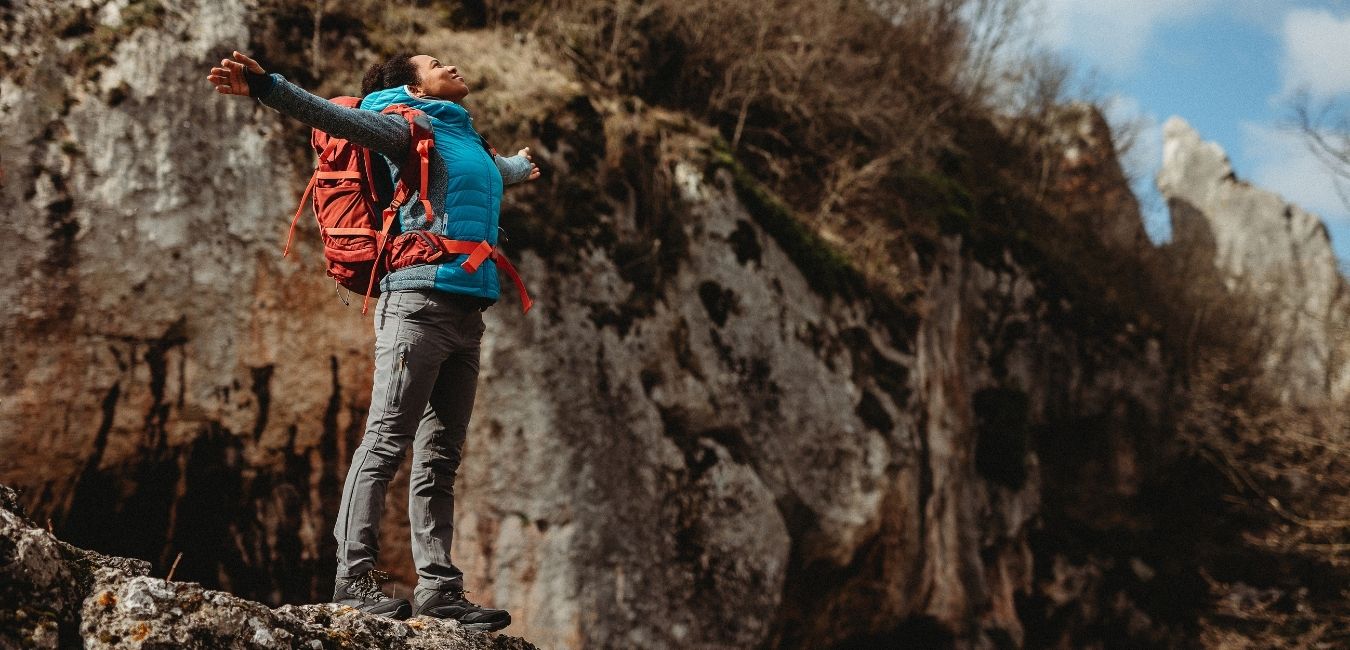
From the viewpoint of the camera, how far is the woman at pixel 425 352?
3.61 m

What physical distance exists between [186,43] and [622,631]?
4650 mm

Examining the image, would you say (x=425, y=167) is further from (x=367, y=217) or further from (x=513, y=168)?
(x=513, y=168)

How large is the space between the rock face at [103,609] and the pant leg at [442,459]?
81 cm

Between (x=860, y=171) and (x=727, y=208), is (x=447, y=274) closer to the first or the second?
A: (x=727, y=208)

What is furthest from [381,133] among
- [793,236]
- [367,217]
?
[793,236]

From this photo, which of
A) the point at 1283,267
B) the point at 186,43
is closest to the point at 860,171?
the point at 186,43

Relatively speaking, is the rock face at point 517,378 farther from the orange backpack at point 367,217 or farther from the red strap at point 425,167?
the red strap at point 425,167

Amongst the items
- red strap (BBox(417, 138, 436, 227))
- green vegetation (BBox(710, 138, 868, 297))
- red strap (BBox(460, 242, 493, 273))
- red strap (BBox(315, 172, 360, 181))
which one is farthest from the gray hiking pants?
green vegetation (BBox(710, 138, 868, 297))

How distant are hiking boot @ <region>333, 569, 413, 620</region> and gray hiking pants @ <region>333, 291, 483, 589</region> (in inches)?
1.3

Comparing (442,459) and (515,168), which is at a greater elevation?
(515,168)

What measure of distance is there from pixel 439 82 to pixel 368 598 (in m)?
1.85

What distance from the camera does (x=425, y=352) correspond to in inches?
148

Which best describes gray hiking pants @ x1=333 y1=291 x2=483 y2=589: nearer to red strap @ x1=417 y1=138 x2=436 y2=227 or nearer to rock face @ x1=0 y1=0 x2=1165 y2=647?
red strap @ x1=417 y1=138 x2=436 y2=227

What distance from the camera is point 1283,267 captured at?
80.1 ft
